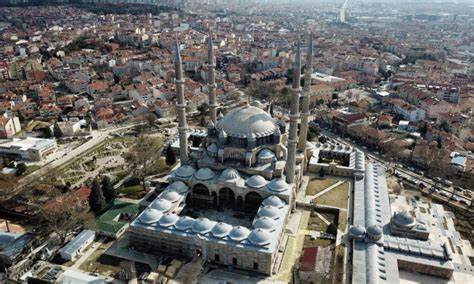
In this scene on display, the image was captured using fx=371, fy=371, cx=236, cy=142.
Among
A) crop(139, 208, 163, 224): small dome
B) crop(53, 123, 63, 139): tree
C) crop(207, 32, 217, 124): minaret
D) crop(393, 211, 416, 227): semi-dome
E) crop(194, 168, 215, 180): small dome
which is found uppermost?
crop(207, 32, 217, 124): minaret

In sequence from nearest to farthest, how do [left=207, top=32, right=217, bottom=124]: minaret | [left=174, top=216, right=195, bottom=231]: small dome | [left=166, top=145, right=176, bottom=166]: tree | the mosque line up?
the mosque < [left=174, top=216, right=195, bottom=231]: small dome < [left=207, top=32, right=217, bottom=124]: minaret < [left=166, top=145, right=176, bottom=166]: tree

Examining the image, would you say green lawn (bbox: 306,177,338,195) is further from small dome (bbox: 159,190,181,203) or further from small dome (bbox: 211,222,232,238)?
small dome (bbox: 159,190,181,203)

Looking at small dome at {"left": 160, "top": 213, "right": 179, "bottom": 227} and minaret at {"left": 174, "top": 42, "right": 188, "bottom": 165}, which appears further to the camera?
minaret at {"left": 174, "top": 42, "right": 188, "bottom": 165}

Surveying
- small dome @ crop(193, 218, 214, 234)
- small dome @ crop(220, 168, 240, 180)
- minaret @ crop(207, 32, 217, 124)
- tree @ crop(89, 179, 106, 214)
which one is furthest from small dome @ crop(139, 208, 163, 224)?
minaret @ crop(207, 32, 217, 124)

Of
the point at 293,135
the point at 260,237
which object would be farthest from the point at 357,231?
the point at 293,135

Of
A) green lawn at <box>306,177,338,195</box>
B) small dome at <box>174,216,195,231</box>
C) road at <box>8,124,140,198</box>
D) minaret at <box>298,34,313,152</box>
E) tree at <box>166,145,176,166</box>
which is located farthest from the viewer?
tree at <box>166,145,176,166</box>

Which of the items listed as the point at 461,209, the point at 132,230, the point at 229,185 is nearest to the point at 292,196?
the point at 229,185

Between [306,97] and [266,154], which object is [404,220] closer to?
[266,154]

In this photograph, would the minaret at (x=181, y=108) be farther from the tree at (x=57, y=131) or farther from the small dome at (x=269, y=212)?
the tree at (x=57, y=131)
